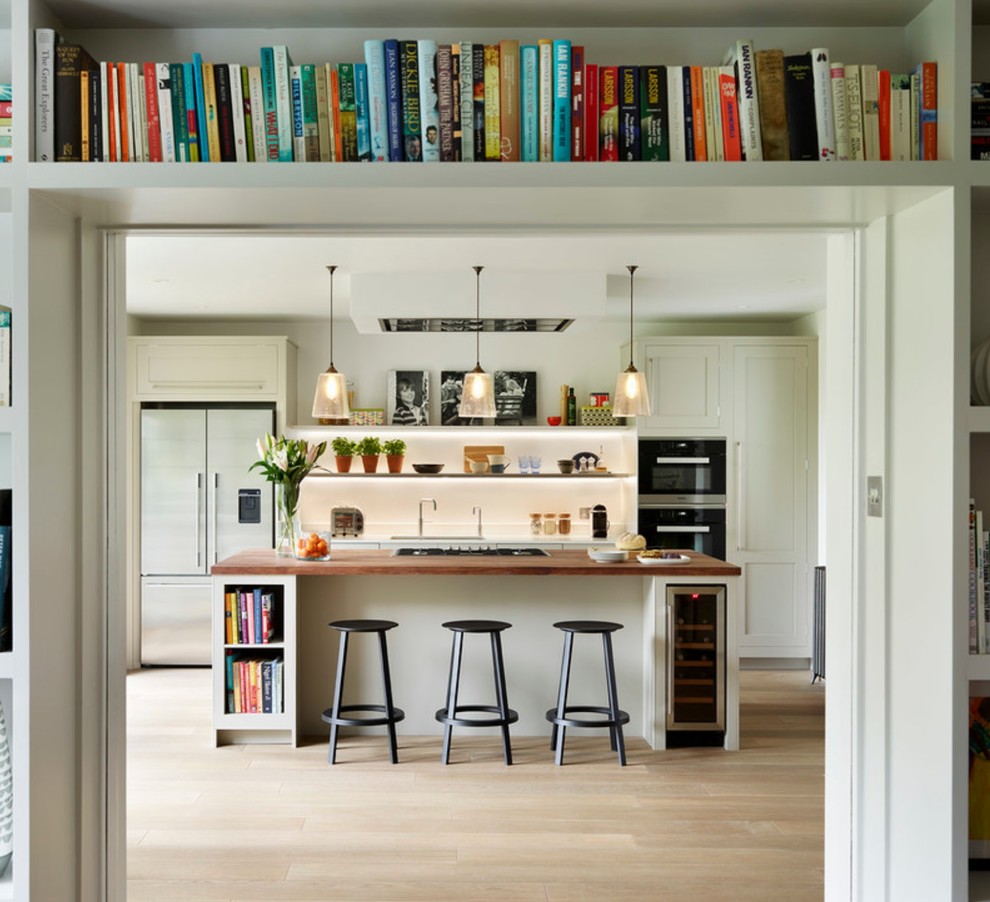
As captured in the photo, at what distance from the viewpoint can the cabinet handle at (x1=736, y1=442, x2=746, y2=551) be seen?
762cm

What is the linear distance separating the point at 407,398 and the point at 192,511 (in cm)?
188

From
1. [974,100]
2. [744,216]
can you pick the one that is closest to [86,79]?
[744,216]

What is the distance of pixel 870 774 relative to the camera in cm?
244

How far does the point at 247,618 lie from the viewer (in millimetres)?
5367

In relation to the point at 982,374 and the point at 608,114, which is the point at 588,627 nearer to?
the point at 982,374

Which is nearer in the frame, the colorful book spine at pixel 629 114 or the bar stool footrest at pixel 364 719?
the colorful book spine at pixel 629 114

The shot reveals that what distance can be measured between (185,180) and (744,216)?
1259mm

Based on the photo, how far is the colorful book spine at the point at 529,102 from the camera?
211 centimetres

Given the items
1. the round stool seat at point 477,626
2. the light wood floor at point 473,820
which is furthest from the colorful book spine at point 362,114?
the round stool seat at point 477,626

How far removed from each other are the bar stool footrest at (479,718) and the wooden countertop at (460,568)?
702mm

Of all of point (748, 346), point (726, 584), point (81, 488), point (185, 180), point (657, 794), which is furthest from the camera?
point (748, 346)

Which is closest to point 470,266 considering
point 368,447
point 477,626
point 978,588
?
point 477,626

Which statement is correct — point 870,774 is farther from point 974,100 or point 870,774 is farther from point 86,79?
point 86,79

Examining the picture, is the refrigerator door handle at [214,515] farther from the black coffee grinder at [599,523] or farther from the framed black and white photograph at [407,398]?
the black coffee grinder at [599,523]
